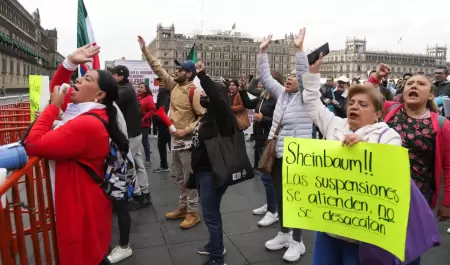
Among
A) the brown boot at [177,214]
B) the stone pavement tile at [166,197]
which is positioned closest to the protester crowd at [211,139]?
the brown boot at [177,214]

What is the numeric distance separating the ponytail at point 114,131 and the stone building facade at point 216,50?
12025 centimetres

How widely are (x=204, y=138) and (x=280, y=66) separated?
438 ft

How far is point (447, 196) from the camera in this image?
9.06ft

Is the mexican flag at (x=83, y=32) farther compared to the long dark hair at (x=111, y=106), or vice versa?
the mexican flag at (x=83, y=32)

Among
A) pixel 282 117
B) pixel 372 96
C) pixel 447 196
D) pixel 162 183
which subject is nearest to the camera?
pixel 372 96

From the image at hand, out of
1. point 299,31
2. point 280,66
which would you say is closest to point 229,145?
point 299,31

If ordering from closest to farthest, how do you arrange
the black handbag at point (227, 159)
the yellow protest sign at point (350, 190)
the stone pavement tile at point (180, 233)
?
the yellow protest sign at point (350, 190) → the black handbag at point (227, 159) → the stone pavement tile at point (180, 233)

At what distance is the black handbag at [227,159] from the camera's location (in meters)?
3.14

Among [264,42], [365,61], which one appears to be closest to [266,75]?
[264,42]

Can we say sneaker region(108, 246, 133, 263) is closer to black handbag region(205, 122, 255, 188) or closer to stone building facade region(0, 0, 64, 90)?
black handbag region(205, 122, 255, 188)

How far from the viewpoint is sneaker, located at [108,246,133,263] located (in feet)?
11.6

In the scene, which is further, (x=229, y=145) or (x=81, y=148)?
(x=229, y=145)

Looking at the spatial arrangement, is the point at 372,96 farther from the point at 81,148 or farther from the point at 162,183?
the point at 162,183

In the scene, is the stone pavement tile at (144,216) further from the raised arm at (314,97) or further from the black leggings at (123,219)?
the raised arm at (314,97)
